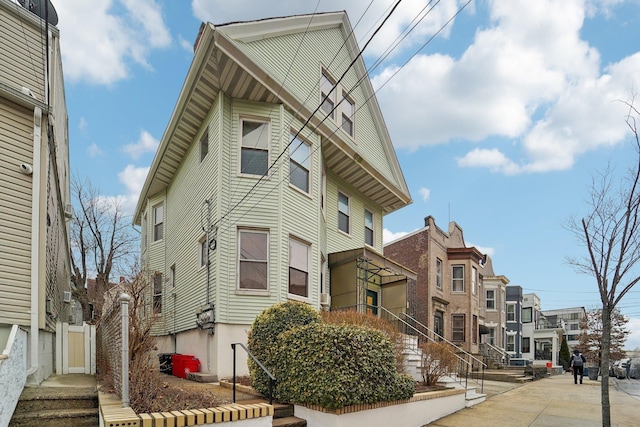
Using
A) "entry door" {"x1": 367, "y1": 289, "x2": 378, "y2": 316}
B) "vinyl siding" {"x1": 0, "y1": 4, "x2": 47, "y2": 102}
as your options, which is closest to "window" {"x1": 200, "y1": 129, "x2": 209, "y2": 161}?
"vinyl siding" {"x1": 0, "y1": 4, "x2": 47, "y2": 102}

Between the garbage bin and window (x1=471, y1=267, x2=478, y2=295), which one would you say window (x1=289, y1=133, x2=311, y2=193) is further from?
window (x1=471, y1=267, x2=478, y2=295)

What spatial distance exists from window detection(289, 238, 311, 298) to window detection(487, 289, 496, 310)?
25874mm

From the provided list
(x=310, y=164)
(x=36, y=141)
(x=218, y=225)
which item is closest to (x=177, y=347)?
(x=218, y=225)

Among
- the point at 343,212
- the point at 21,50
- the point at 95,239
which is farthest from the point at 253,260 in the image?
the point at 95,239

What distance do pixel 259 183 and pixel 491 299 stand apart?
92.5 feet

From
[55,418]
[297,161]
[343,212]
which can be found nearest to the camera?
[55,418]

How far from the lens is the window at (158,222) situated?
17922 mm

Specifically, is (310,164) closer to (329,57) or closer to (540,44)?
(329,57)

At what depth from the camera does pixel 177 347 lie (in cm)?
1341

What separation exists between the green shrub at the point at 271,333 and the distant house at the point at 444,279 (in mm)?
15925

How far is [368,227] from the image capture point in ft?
57.5

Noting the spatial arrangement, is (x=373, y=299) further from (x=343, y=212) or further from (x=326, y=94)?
(x=326, y=94)

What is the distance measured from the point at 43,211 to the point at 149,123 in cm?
981

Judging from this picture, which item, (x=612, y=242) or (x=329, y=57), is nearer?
(x=612, y=242)
